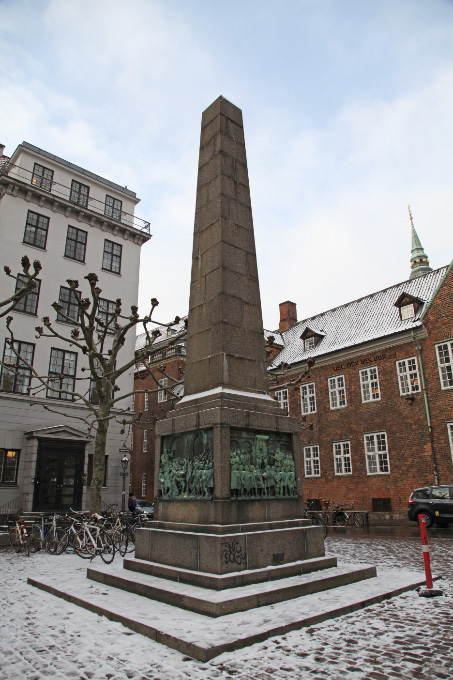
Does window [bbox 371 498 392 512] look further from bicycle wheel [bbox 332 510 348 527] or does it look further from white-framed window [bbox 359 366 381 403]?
white-framed window [bbox 359 366 381 403]

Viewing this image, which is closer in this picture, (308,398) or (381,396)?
(381,396)

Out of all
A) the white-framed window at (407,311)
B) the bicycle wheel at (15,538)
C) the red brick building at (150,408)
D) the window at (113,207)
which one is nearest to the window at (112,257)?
the window at (113,207)

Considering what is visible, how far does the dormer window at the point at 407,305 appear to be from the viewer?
24.8 metres

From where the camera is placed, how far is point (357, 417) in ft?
86.0

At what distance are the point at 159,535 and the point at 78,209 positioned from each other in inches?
877

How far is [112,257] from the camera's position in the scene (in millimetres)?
27578

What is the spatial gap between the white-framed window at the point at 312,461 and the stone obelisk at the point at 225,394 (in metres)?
20.7

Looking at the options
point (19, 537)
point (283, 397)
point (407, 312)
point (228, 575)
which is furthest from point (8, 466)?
point (407, 312)

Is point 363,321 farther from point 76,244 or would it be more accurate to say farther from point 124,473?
point 76,244

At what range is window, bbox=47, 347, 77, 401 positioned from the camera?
23672 millimetres

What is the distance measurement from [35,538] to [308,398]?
63.9 feet

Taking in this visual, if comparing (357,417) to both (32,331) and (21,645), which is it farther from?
(21,645)

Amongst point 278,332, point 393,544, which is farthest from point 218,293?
point 278,332

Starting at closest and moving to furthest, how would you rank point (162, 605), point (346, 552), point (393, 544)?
1. point (162, 605)
2. point (346, 552)
3. point (393, 544)
